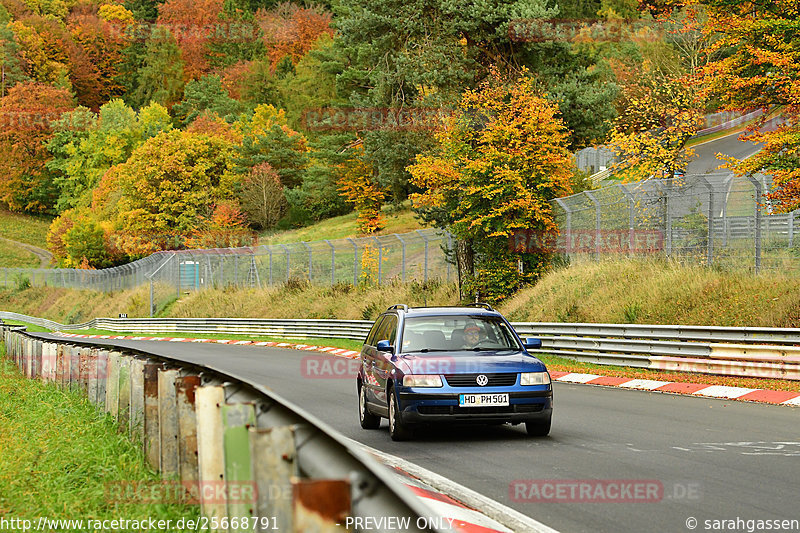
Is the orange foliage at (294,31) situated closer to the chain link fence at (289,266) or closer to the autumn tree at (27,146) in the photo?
the autumn tree at (27,146)

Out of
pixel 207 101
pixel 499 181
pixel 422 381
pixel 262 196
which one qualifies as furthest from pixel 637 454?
pixel 207 101

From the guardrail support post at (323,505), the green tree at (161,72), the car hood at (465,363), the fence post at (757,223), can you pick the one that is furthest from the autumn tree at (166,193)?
the guardrail support post at (323,505)

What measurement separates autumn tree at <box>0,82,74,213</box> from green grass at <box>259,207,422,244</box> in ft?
169

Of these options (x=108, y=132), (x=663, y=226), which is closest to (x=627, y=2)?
(x=108, y=132)

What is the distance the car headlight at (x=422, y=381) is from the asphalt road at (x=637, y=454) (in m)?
0.69

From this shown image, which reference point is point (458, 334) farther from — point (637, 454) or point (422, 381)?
point (637, 454)

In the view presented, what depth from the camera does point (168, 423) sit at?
22.3 ft

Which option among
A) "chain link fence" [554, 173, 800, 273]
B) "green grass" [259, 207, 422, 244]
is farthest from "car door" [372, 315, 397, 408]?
"green grass" [259, 207, 422, 244]

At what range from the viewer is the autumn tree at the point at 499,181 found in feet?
103

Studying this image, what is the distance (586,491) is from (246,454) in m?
4.43

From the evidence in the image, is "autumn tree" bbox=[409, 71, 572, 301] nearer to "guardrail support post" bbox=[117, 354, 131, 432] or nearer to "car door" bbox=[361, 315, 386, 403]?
"car door" bbox=[361, 315, 386, 403]

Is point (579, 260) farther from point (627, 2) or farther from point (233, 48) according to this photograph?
point (233, 48)

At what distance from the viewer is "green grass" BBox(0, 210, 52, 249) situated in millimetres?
123188

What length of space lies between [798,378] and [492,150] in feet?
49.7
